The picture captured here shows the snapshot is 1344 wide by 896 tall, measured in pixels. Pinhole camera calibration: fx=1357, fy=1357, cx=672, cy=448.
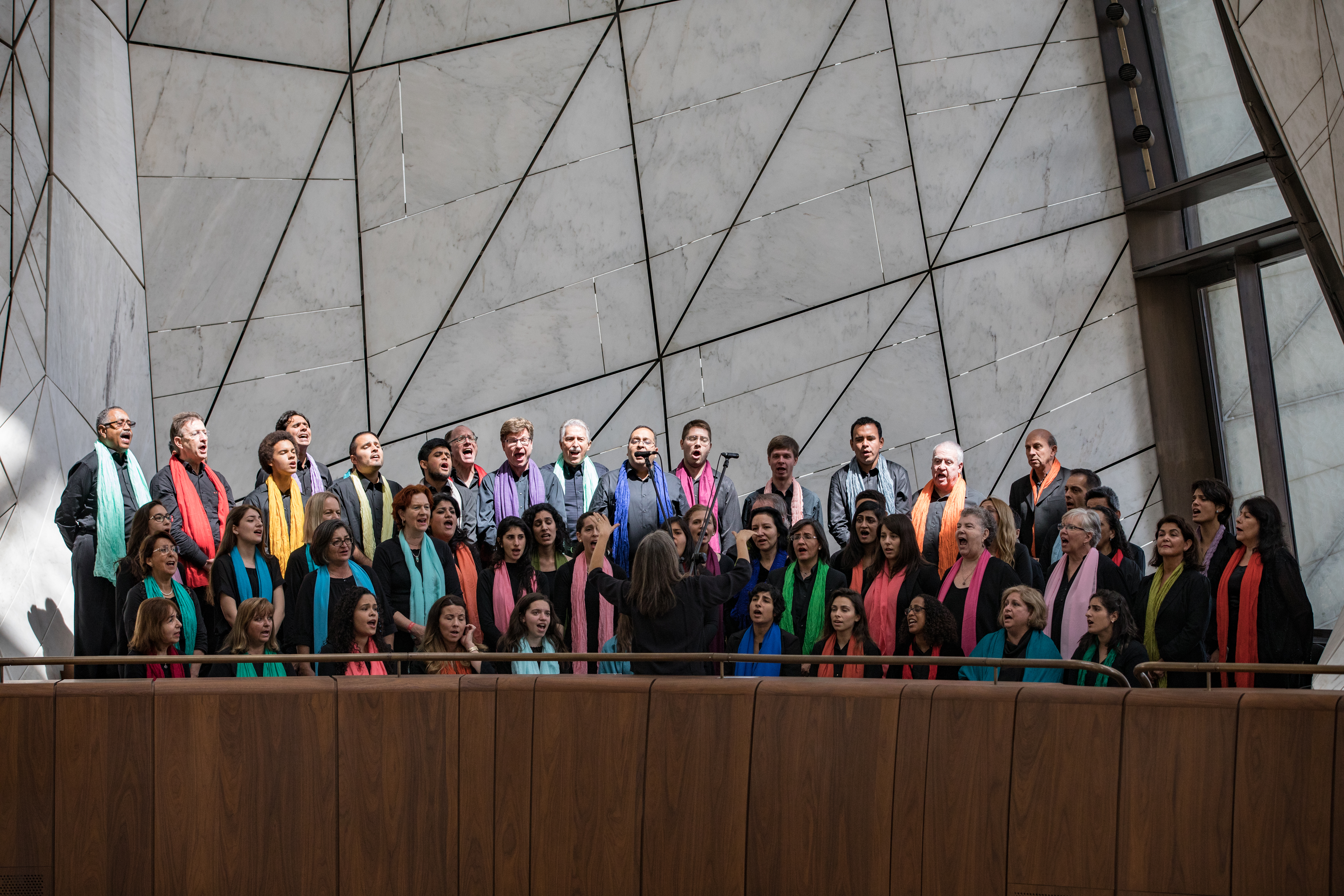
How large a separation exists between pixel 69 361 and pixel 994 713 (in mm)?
5902

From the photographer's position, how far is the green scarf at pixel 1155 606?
5188mm

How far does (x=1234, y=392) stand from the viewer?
26.9 feet

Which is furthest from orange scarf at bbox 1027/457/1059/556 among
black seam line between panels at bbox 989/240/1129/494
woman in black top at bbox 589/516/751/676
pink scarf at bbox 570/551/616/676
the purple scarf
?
the purple scarf

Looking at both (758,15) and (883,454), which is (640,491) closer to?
(883,454)

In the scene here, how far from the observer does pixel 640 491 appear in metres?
6.84

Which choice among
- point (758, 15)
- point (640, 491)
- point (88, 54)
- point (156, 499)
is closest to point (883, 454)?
point (640, 491)

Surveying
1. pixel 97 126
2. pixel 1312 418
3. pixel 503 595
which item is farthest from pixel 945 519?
pixel 97 126

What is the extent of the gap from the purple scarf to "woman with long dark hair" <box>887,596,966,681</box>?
2.20 metres

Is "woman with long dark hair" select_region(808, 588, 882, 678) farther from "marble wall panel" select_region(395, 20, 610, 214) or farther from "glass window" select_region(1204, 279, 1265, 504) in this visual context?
"marble wall panel" select_region(395, 20, 610, 214)

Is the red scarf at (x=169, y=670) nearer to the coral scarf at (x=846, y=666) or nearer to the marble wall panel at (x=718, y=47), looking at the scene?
the coral scarf at (x=846, y=666)

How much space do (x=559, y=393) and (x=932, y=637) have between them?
4503mm

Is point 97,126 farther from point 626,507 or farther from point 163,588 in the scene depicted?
point 626,507

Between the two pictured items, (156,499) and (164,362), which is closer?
(156,499)

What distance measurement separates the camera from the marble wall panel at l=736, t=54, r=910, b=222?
894 cm
